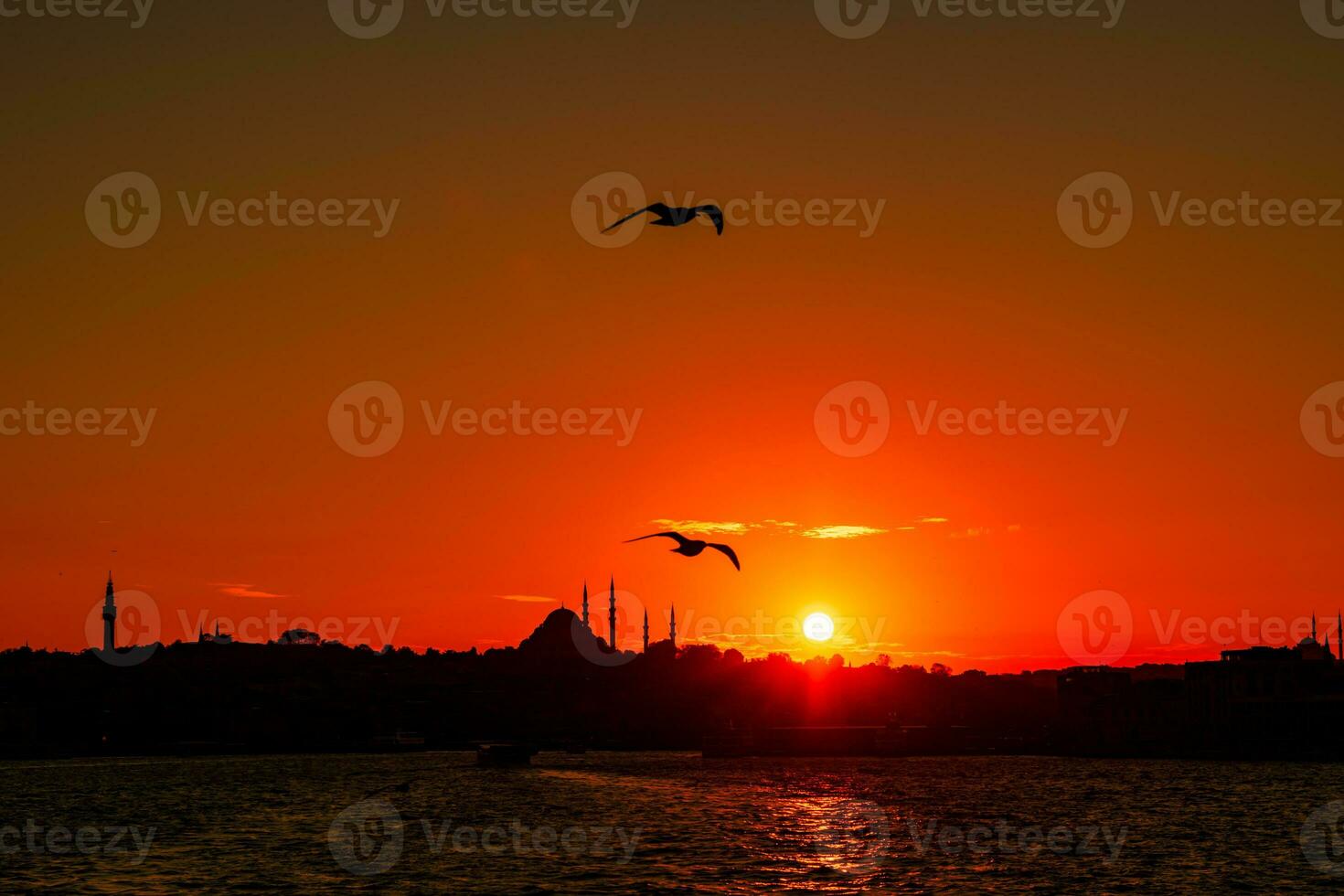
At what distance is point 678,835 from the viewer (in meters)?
91.9

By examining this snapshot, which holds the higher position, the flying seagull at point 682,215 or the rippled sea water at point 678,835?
the flying seagull at point 682,215

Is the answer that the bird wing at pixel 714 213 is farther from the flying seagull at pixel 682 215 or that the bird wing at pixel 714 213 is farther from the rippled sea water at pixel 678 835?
the rippled sea water at pixel 678 835

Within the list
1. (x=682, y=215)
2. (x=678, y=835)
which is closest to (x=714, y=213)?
(x=682, y=215)

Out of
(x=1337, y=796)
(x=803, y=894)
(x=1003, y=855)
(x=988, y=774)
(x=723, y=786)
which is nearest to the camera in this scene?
(x=803, y=894)

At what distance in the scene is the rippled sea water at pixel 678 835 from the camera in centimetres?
7156

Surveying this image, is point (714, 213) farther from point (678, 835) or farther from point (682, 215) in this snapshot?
point (678, 835)

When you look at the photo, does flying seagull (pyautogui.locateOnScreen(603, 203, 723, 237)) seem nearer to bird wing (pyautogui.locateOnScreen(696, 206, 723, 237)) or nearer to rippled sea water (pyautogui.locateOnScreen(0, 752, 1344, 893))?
bird wing (pyautogui.locateOnScreen(696, 206, 723, 237))

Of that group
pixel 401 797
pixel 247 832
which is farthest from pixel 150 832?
pixel 401 797

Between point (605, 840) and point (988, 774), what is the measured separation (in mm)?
94077

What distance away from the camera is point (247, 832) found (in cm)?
9750

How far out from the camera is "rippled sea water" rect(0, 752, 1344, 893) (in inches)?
2817

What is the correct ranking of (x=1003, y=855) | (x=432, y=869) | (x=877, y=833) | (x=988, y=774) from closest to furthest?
1. (x=432, y=869)
2. (x=1003, y=855)
3. (x=877, y=833)
4. (x=988, y=774)

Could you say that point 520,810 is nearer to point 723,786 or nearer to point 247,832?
point 247,832

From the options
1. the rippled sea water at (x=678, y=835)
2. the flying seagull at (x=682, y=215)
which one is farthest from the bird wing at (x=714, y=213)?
the rippled sea water at (x=678, y=835)
